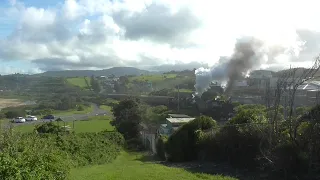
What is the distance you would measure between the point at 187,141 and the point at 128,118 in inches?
1094

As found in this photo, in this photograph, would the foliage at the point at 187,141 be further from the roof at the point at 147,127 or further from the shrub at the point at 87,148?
the roof at the point at 147,127

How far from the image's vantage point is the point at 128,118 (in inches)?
1955

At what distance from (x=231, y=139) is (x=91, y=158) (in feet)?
40.9

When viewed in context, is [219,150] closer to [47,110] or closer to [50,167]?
[50,167]

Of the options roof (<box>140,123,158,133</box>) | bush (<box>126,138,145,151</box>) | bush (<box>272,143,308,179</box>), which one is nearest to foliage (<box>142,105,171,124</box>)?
roof (<box>140,123,158,133</box>)

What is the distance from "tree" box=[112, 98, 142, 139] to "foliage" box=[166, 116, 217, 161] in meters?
24.6

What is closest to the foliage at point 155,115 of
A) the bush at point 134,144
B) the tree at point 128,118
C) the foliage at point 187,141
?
the tree at point 128,118

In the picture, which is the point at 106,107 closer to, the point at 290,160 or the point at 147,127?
the point at 147,127


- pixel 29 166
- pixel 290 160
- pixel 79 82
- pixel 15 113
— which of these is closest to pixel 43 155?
pixel 29 166

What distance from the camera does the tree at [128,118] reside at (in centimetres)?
4842

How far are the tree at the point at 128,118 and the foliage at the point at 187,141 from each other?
2462 centimetres

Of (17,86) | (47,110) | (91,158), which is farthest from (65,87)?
(91,158)

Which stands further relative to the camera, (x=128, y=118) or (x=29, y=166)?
(x=128, y=118)

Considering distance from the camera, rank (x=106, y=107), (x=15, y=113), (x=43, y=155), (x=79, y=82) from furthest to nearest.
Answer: (x=79, y=82) < (x=106, y=107) < (x=15, y=113) < (x=43, y=155)
